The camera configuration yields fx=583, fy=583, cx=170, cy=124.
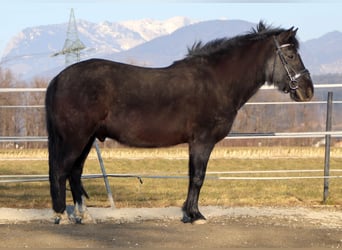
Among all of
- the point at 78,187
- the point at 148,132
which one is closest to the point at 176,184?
the point at 78,187

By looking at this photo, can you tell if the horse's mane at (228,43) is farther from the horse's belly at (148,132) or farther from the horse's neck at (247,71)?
the horse's belly at (148,132)

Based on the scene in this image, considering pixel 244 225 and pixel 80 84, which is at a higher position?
pixel 80 84

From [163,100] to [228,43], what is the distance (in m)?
1.21

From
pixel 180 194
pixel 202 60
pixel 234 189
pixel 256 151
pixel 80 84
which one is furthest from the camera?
pixel 256 151

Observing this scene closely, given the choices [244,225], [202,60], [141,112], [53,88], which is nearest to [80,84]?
[53,88]

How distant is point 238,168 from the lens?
1758 cm

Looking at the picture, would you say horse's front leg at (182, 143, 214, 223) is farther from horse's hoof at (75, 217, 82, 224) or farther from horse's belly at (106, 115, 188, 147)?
horse's hoof at (75, 217, 82, 224)

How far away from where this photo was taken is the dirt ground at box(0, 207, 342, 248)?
5.89 m

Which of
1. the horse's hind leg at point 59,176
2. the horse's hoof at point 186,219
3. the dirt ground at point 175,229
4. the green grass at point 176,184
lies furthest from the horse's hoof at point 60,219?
the green grass at point 176,184

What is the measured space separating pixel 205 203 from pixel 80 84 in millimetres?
3300

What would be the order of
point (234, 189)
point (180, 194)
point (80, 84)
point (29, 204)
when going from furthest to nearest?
point (234, 189), point (180, 194), point (29, 204), point (80, 84)

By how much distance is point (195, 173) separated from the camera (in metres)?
6.93

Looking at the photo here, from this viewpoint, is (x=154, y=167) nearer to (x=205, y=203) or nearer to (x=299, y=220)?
(x=205, y=203)

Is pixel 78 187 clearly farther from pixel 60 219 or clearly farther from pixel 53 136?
pixel 53 136
